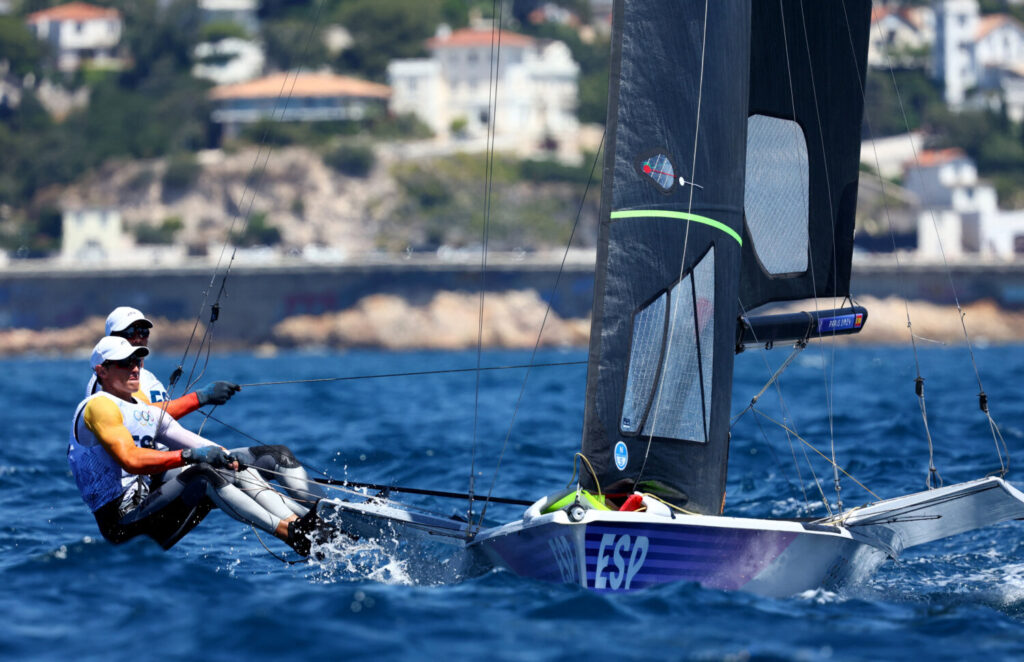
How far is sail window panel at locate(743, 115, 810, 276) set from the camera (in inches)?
325

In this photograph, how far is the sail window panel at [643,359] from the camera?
22.1 feet

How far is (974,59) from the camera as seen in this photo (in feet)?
313

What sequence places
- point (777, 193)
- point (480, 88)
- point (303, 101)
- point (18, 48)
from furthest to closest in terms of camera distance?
point (480, 88) → point (18, 48) → point (303, 101) → point (777, 193)

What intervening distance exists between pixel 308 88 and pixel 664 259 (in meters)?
79.8

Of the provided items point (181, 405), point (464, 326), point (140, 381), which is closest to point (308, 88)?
point (464, 326)

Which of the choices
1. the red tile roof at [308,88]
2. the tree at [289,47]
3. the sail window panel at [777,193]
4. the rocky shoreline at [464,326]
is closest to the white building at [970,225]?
the rocky shoreline at [464,326]

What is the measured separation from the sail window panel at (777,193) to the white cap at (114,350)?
11.5ft

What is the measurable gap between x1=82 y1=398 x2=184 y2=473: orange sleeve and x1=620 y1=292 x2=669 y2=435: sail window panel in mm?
2140

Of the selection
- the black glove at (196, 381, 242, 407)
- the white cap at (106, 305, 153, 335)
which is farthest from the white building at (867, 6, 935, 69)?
the white cap at (106, 305, 153, 335)

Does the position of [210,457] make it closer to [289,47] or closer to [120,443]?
[120,443]

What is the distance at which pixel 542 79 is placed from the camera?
289 ft

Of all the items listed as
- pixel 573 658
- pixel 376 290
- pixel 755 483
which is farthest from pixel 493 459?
pixel 376 290

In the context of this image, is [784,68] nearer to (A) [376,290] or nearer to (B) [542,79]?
(A) [376,290]

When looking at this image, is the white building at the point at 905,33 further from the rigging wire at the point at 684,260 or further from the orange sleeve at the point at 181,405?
the orange sleeve at the point at 181,405
